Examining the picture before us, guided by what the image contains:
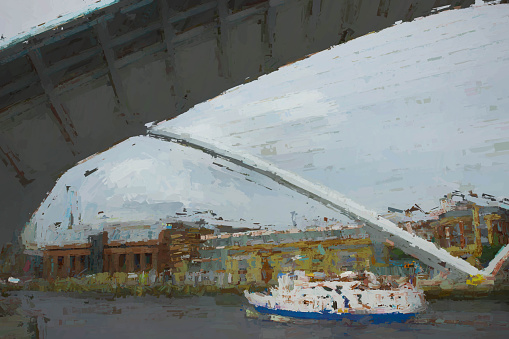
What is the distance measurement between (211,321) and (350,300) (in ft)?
8.39

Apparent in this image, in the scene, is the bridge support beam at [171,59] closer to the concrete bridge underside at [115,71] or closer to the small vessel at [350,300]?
the concrete bridge underside at [115,71]

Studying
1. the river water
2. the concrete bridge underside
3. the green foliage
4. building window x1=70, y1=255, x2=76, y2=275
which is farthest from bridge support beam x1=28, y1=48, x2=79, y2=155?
building window x1=70, y1=255, x2=76, y2=275

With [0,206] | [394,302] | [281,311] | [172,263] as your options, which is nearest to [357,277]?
[394,302]

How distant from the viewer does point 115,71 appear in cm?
49

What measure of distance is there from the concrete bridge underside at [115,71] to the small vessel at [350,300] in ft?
14.4

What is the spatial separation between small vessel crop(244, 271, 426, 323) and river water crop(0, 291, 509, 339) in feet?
0.58

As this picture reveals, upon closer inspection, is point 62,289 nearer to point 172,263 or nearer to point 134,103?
point 172,263

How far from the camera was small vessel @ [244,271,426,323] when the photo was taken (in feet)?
15.2

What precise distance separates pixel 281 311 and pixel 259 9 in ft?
15.5

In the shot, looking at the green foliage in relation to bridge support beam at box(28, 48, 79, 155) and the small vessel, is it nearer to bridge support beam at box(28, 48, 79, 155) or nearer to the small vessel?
the small vessel

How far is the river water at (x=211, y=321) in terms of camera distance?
4.77 m

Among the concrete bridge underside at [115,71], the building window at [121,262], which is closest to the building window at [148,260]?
the building window at [121,262]

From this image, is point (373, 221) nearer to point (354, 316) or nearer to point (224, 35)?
point (354, 316)

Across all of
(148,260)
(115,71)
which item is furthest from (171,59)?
(148,260)
